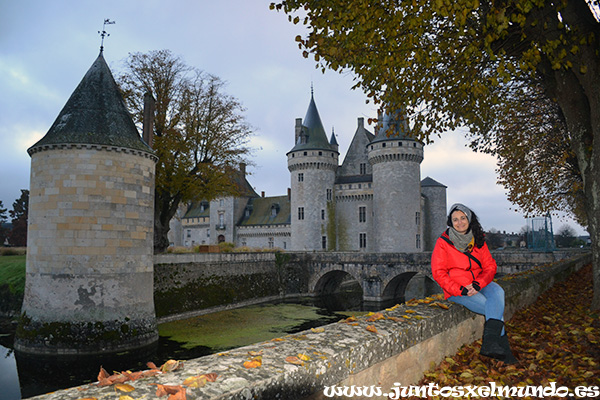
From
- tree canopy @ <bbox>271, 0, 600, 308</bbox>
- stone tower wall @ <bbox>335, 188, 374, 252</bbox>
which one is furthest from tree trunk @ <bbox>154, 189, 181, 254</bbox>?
stone tower wall @ <bbox>335, 188, 374, 252</bbox>

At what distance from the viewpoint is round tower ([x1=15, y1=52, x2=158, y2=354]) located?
40.2 feet

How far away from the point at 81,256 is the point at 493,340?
38.7ft

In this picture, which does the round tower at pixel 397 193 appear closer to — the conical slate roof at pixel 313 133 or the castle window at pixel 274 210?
the conical slate roof at pixel 313 133

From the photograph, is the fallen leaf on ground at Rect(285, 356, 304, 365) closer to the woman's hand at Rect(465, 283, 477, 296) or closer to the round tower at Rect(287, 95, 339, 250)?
the woman's hand at Rect(465, 283, 477, 296)

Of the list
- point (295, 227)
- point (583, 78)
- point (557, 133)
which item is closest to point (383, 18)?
point (583, 78)

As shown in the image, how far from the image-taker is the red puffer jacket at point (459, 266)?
393cm

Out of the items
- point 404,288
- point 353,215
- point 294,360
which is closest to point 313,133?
point 353,215

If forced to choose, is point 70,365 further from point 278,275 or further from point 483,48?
point 278,275

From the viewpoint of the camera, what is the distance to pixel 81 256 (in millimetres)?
12391

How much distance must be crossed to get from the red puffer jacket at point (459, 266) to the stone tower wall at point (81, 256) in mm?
11259

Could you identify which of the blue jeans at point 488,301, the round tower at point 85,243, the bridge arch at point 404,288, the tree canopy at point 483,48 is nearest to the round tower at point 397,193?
the bridge arch at point 404,288

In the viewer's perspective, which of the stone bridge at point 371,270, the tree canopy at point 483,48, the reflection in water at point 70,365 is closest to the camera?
the tree canopy at point 483,48

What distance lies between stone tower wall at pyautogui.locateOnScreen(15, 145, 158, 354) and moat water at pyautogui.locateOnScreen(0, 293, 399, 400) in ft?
1.70

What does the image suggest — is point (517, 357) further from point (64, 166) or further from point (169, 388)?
point (64, 166)
